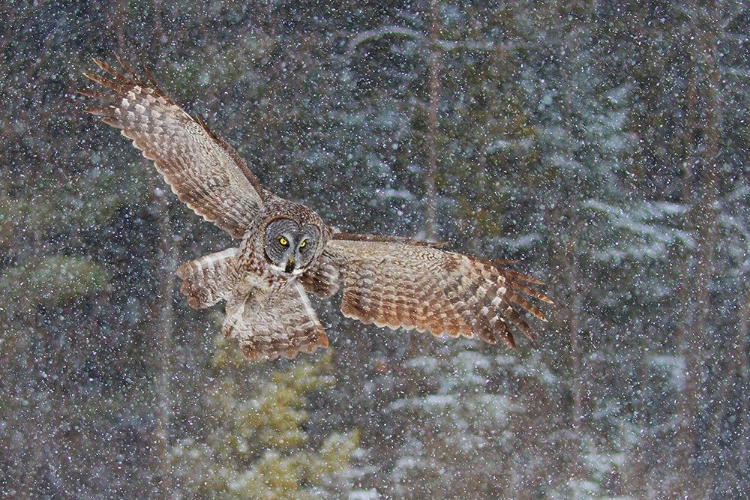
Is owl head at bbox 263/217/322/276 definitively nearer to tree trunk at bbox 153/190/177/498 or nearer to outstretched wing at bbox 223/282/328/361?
outstretched wing at bbox 223/282/328/361

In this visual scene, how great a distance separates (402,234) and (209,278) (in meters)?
0.82

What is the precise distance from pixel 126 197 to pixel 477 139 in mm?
1360

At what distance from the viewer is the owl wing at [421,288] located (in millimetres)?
2674

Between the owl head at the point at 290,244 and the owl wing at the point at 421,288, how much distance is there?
0.07 m

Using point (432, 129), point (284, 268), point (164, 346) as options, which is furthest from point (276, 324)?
point (432, 129)

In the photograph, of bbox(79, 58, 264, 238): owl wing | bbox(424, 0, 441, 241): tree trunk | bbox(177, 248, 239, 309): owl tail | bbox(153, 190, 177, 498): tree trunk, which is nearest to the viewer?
bbox(79, 58, 264, 238): owl wing

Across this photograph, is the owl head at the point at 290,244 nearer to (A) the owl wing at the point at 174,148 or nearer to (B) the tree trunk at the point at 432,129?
(A) the owl wing at the point at 174,148

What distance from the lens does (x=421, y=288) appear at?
9.20 feet

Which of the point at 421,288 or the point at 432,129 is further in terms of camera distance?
the point at 432,129

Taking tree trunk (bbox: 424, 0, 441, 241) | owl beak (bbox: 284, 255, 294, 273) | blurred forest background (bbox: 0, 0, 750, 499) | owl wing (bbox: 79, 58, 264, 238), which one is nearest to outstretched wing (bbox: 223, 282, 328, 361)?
owl beak (bbox: 284, 255, 294, 273)

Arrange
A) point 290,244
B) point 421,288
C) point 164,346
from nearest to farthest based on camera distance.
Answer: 1. point 290,244
2. point 421,288
3. point 164,346

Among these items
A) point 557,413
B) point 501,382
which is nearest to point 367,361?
point 501,382

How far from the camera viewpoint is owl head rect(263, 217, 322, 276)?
269 centimetres

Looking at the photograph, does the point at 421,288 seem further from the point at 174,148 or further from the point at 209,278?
the point at 174,148
